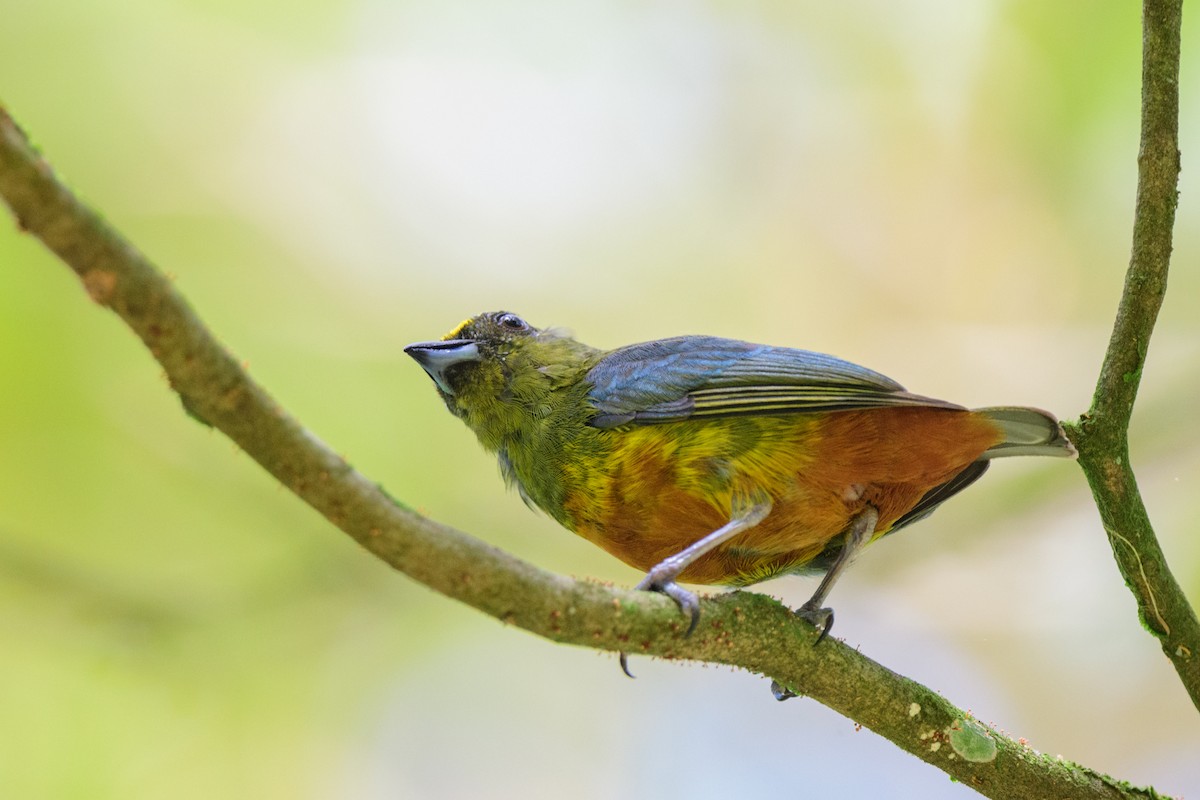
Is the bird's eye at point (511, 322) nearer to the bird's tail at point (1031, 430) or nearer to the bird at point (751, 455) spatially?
the bird at point (751, 455)

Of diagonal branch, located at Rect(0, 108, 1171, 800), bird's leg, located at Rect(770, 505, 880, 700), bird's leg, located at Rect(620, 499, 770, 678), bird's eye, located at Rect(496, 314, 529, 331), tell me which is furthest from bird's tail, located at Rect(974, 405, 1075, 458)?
bird's eye, located at Rect(496, 314, 529, 331)

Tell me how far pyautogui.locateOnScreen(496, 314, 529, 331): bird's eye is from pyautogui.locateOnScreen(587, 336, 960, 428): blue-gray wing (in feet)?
1.77

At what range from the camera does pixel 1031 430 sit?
377 cm

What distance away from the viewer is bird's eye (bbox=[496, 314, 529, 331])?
4.81 meters

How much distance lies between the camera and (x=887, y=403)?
12.3ft

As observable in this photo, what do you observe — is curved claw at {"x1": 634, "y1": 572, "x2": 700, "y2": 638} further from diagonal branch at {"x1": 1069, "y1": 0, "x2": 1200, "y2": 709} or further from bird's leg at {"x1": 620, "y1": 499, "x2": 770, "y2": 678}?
diagonal branch at {"x1": 1069, "y1": 0, "x2": 1200, "y2": 709}

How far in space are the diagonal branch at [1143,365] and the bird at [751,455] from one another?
162mm

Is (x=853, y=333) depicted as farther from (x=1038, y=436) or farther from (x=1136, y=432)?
(x=1038, y=436)

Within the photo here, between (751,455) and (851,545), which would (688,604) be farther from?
(851,545)

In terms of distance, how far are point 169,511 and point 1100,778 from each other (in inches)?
196

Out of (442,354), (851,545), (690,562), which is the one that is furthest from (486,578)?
(442,354)

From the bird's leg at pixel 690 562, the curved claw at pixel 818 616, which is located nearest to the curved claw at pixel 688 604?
the bird's leg at pixel 690 562

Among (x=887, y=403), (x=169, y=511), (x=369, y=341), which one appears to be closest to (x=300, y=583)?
(x=169, y=511)

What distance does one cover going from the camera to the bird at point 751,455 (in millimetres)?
3801
